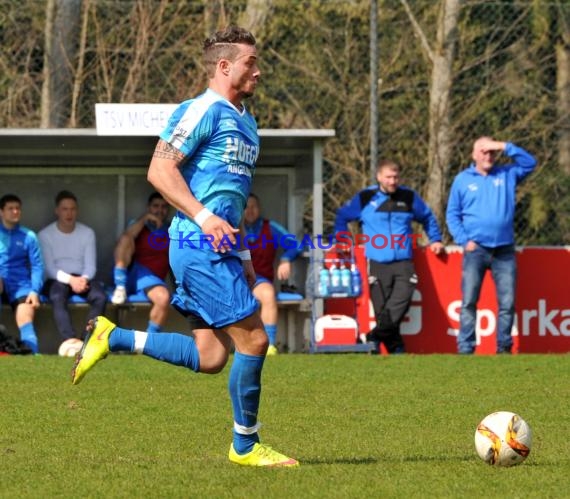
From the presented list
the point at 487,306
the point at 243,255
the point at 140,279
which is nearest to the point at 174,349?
the point at 243,255

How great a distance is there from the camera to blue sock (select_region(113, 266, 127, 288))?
13.1m

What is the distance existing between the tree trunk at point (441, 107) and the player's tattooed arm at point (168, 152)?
917cm

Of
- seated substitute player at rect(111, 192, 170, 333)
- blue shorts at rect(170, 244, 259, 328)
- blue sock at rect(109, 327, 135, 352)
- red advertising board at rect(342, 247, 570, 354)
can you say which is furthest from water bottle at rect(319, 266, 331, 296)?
blue shorts at rect(170, 244, 259, 328)

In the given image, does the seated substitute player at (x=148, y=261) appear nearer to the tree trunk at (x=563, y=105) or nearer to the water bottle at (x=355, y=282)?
the water bottle at (x=355, y=282)

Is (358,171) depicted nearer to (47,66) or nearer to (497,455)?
(47,66)

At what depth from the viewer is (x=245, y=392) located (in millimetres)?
6027

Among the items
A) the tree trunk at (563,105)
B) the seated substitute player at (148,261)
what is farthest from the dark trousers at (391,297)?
the tree trunk at (563,105)

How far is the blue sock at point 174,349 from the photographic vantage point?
20.0 feet

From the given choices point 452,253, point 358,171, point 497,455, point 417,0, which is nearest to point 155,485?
point 497,455

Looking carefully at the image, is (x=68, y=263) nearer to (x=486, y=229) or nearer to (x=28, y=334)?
(x=28, y=334)

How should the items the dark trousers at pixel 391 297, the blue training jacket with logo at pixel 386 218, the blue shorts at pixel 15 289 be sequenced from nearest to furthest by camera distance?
the blue shorts at pixel 15 289
the dark trousers at pixel 391 297
the blue training jacket with logo at pixel 386 218

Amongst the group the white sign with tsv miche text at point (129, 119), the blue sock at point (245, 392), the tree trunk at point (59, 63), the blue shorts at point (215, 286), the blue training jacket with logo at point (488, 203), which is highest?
the tree trunk at point (59, 63)

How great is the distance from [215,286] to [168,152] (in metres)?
0.65

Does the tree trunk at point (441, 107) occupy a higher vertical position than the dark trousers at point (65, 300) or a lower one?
higher
